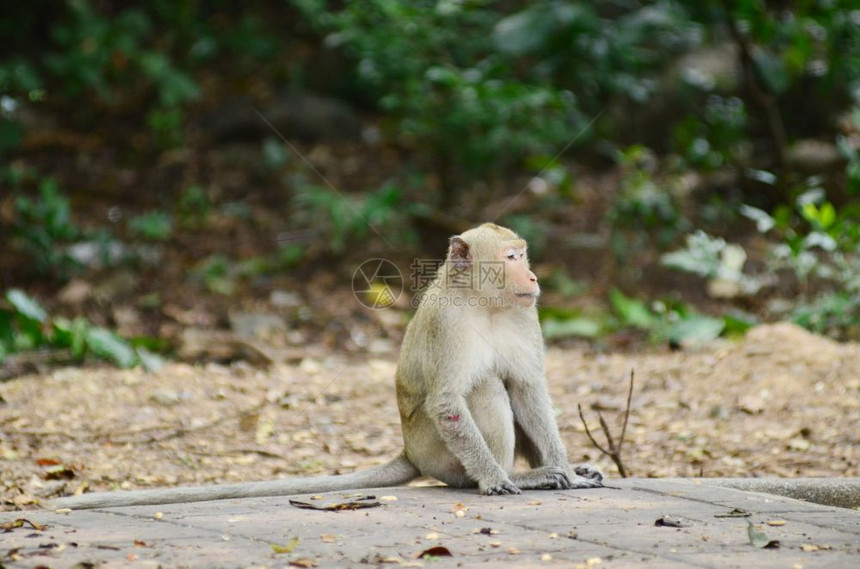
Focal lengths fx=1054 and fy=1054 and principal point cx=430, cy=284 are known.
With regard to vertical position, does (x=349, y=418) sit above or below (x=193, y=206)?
below

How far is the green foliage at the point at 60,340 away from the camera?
740cm

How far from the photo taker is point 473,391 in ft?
14.8

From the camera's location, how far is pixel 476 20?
1063 centimetres

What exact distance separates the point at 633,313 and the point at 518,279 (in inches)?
170

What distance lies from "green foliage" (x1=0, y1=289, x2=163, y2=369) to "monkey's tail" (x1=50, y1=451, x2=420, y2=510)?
10.2 ft

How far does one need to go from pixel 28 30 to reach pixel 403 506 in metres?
11.8

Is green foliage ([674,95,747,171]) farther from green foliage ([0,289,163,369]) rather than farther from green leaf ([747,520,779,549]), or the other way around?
green leaf ([747,520,779,549])

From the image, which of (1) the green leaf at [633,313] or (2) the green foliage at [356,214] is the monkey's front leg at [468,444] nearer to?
(1) the green leaf at [633,313]

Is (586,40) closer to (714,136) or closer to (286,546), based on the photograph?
(714,136)

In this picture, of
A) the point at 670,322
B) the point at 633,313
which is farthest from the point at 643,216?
the point at 670,322

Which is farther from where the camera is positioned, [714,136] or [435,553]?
[714,136]

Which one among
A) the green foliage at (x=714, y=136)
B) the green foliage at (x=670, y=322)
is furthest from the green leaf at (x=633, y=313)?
the green foliage at (x=714, y=136)

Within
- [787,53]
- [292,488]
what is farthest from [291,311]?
[787,53]

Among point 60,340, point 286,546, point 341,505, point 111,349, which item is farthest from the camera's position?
point 60,340
